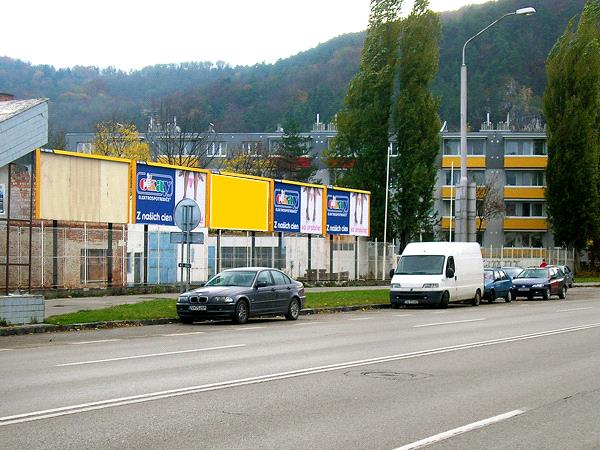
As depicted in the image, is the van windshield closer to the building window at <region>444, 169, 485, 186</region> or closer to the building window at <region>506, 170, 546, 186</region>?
the building window at <region>444, 169, 485, 186</region>

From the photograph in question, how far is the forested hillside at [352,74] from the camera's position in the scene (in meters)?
137

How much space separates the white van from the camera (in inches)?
1309

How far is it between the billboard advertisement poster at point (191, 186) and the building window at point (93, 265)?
533cm

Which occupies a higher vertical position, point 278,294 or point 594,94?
point 594,94

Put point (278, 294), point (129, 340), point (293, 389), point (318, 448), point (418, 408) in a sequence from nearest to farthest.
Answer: point (318, 448) → point (418, 408) → point (293, 389) → point (129, 340) → point (278, 294)

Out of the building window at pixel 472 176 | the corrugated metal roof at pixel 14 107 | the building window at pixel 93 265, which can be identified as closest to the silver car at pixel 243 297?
the corrugated metal roof at pixel 14 107

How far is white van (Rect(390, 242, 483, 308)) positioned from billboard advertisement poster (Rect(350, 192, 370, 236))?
19.8 metres

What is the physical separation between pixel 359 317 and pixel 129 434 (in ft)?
64.6

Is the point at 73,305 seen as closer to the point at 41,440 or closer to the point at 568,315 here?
the point at 568,315

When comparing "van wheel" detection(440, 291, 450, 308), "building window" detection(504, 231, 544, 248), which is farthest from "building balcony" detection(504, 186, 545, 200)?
"van wheel" detection(440, 291, 450, 308)

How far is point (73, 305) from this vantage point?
2862 cm

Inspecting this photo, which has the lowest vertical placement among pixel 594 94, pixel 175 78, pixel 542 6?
pixel 594 94

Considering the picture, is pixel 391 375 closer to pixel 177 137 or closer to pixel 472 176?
pixel 177 137

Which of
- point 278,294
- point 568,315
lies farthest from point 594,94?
point 278,294
